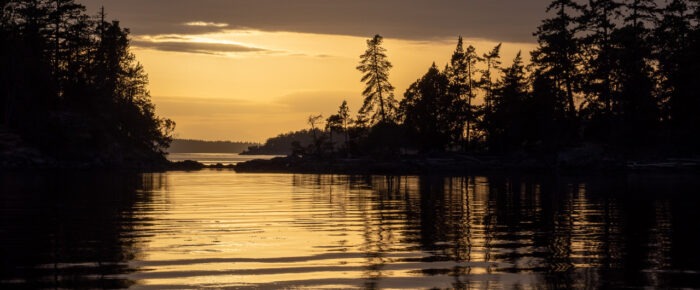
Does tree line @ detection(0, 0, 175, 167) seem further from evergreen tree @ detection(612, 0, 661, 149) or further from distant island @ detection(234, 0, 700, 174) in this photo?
evergreen tree @ detection(612, 0, 661, 149)

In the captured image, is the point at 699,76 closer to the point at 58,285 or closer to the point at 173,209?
the point at 173,209

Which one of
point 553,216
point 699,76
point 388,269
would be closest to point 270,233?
point 388,269

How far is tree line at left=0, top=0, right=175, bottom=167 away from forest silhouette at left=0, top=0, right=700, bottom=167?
197 millimetres

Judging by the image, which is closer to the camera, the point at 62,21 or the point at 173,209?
the point at 173,209

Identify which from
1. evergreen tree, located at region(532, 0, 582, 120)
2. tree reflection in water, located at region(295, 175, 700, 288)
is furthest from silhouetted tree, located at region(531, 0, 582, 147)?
tree reflection in water, located at region(295, 175, 700, 288)

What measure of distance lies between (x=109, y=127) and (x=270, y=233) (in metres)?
93.1

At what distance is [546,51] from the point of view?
98.1 meters

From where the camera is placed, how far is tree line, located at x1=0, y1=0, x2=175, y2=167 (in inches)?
3720

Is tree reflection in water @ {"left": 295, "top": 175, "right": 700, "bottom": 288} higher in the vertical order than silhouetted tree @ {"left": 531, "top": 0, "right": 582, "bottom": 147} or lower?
lower

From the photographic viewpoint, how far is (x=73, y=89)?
106 m

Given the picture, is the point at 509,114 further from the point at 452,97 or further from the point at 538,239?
the point at 538,239

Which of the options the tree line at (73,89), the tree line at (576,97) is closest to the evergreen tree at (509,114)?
the tree line at (576,97)

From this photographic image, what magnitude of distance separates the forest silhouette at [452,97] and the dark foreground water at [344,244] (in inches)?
2252

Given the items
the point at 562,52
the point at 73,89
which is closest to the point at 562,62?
the point at 562,52
